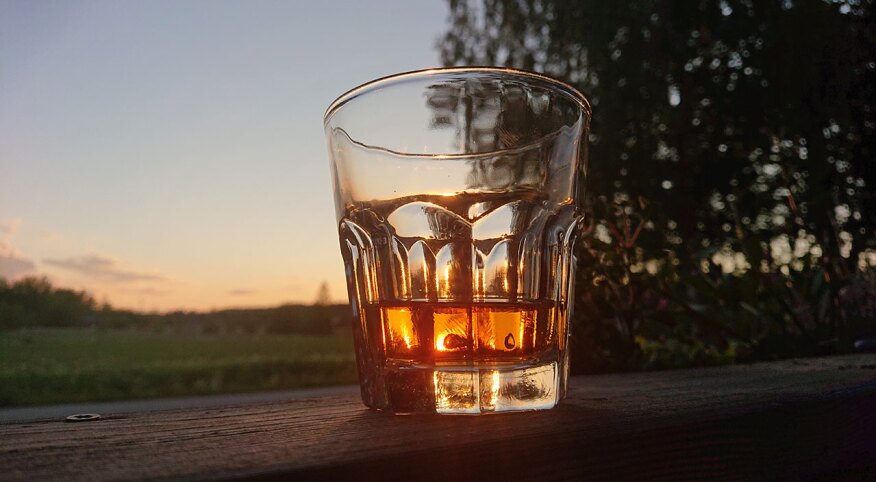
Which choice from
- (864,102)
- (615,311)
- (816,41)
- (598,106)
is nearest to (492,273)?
(615,311)

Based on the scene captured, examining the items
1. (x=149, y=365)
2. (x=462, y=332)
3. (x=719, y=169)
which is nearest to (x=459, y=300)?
(x=462, y=332)

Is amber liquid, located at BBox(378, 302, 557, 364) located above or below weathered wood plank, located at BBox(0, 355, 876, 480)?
above

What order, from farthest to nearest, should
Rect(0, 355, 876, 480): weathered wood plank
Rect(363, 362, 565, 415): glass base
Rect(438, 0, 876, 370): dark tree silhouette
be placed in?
Rect(438, 0, 876, 370): dark tree silhouette, Rect(363, 362, 565, 415): glass base, Rect(0, 355, 876, 480): weathered wood plank

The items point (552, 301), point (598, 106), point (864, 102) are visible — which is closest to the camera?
point (552, 301)

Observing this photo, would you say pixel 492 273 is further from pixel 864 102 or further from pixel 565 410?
pixel 864 102

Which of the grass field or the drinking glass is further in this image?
the grass field

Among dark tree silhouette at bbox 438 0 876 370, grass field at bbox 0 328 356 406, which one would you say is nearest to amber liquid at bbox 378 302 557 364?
dark tree silhouette at bbox 438 0 876 370

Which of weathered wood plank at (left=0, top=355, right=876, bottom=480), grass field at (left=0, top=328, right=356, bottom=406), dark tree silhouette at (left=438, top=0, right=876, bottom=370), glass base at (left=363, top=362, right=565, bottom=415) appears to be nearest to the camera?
weathered wood plank at (left=0, top=355, right=876, bottom=480)

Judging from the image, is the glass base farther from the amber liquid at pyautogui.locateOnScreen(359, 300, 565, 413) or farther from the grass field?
the grass field
